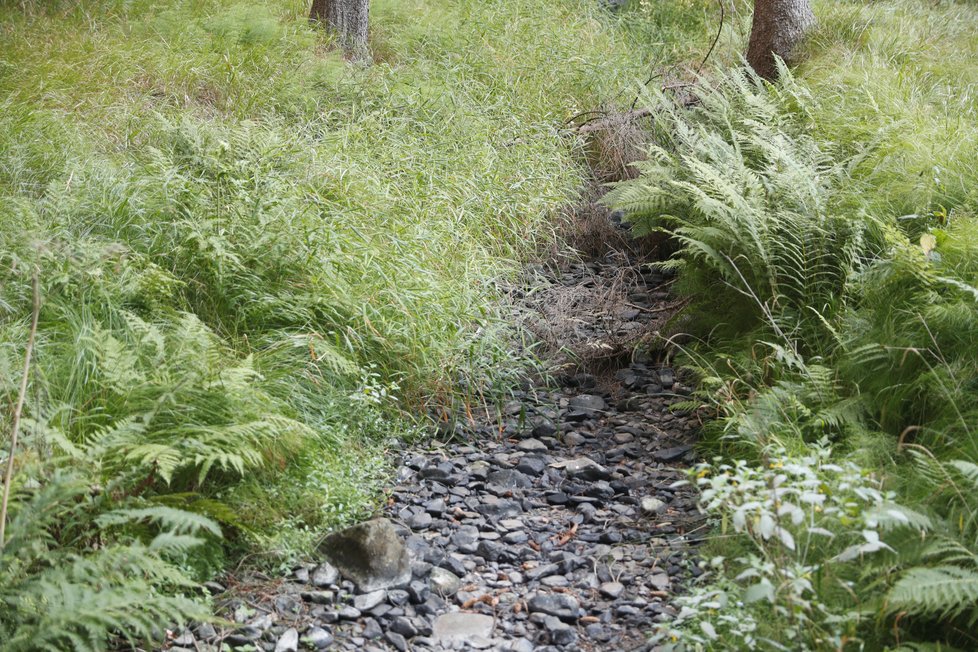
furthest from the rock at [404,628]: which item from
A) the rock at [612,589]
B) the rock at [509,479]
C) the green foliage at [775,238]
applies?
the green foliage at [775,238]

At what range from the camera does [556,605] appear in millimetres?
3172

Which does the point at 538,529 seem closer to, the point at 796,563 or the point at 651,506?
the point at 651,506

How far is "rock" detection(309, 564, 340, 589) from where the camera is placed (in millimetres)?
3158

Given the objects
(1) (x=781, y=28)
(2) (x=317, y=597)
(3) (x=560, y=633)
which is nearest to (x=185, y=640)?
(2) (x=317, y=597)

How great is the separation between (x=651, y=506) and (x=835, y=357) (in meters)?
1.07

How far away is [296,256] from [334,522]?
1478mm

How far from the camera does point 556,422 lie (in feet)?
14.7

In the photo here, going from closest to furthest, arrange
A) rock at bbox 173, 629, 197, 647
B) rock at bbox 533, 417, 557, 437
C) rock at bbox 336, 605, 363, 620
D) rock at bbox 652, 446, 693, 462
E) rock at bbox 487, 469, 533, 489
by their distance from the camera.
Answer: rock at bbox 173, 629, 197, 647 < rock at bbox 336, 605, 363, 620 < rock at bbox 487, 469, 533, 489 < rock at bbox 652, 446, 693, 462 < rock at bbox 533, 417, 557, 437

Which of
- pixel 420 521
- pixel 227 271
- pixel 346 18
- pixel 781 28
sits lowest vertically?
pixel 420 521

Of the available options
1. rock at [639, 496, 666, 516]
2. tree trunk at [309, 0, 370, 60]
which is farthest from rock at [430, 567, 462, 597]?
tree trunk at [309, 0, 370, 60]

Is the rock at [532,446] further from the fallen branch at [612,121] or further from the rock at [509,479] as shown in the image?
the fallen branch at [612,121]

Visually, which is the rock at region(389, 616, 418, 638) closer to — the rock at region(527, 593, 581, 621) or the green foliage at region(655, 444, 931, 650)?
the rock at region(527, 593, 581, 621)

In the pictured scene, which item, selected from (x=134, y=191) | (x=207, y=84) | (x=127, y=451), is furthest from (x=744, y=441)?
(x=207, y=84)

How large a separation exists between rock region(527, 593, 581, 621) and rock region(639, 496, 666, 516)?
0.67 metres
